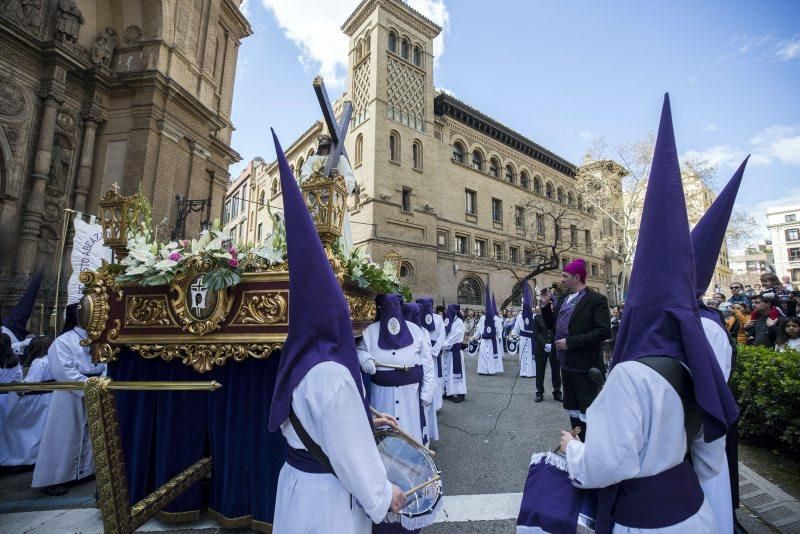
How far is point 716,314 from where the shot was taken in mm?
2879

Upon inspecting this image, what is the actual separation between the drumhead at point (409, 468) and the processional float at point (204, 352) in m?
1.34

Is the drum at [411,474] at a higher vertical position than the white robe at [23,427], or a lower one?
higher

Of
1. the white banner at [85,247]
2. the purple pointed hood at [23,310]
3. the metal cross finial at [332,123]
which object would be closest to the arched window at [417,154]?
the white banner at [85,247]

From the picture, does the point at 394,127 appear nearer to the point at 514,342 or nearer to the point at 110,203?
the point at 514,342

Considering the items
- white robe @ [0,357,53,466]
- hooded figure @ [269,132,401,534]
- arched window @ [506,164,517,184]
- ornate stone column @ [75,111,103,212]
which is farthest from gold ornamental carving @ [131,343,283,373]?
arched window @ [506,164,517,184]

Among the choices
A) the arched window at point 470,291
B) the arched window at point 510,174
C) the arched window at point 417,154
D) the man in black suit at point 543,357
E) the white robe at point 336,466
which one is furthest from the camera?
the arched window at point 510,174

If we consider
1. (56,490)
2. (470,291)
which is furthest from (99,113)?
(470,291)

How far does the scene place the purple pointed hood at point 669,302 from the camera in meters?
1.58

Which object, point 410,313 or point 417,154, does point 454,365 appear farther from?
point 417,154

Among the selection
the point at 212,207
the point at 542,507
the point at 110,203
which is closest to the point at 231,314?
the point at 110,203

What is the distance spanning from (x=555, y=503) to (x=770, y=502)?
345 cm

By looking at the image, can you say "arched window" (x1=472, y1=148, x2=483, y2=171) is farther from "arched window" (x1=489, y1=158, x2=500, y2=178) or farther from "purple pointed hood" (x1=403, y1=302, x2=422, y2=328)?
"purple pointed hood" (x1=403, y1=302, x2=422, y2=328)

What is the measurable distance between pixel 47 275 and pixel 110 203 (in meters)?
9.56

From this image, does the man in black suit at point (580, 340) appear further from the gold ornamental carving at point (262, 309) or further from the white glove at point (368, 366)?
the gold ornamental carving at point (262, 309)
